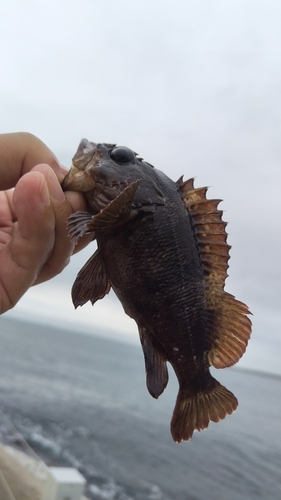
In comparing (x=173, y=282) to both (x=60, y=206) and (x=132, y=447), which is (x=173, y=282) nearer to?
(x=60, y=206)

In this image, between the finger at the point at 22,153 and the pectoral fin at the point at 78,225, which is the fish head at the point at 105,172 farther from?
the finger at the point at 22,153

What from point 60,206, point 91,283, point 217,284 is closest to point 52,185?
point 60,206

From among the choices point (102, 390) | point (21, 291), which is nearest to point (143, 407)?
point (102, 390)

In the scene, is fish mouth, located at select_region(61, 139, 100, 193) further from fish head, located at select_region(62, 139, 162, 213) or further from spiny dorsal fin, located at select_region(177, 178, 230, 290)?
spiny dorsal fin, located at select_region(177, 178, 230, 290)

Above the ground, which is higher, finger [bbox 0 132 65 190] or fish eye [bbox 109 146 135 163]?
fish eye [bbox 109 146 135 163]

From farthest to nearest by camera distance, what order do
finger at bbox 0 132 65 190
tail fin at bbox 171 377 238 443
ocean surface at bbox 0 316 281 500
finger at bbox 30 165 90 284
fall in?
ocean surface at bbox 0 316 281 500
finger at bbox 0 132 65 190
finger at bbox 30 165 90 284
tail fin at bbox 171 377 238 443

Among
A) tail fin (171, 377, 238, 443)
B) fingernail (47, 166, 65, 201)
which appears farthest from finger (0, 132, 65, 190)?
tail fin (171, 377, 238, 443)

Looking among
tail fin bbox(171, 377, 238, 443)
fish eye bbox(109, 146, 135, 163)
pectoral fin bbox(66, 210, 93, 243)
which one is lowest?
tail fin bbox(171, 377, 238, 443)
